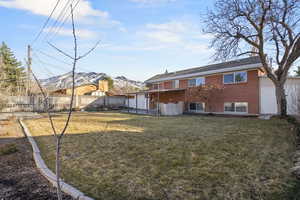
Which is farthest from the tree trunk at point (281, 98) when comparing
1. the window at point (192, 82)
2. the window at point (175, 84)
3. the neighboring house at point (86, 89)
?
the neighboring house at point (86, 89)

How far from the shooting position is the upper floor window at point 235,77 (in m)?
14.0

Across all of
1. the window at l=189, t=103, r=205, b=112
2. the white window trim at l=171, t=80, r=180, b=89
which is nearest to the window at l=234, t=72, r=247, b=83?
the window at l=189, t=103, r=205, b=112

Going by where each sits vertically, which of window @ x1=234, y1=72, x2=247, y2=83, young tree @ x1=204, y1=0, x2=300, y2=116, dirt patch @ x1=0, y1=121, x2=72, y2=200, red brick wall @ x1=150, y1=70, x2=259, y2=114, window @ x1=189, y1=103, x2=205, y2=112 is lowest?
dirt patch @ x1=0, y1=121, x2=72, y2=200

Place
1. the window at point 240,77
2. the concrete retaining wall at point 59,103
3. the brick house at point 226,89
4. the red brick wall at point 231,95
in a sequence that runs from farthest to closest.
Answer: the concrete retaining wall at point 59,103 → the window at point 240,77 → the brick house at point 226,89 → the red brick wall at point 231,95

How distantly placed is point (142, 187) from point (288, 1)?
460 inches

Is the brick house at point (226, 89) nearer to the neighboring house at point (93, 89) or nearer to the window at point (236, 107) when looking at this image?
the window at point (236, 107)

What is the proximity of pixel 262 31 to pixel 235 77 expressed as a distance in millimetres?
5128

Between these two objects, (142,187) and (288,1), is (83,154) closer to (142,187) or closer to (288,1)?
(142,187)

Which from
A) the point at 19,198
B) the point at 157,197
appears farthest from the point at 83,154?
the point at 157,197

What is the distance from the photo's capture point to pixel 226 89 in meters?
15.0

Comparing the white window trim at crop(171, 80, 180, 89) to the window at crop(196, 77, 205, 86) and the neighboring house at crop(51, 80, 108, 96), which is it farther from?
the neighboring house at crop(51, 80, 108, 96)

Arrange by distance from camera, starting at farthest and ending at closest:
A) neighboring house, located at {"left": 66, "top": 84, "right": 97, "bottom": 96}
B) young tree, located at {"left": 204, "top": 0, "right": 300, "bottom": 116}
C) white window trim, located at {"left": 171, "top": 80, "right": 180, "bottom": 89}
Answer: neighboring house, located at {"left": 66, "top": 84, "right": 97, "bottom": 96}, white window trim, located at {"left": 171, "top": 80, "right": 180, "bottom": 89}, young tree, located at {"left": 204, "top": 0, "right": 300, "bottom": 116}

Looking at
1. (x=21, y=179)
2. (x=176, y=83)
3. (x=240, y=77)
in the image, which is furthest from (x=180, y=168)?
(x=176, y=83)

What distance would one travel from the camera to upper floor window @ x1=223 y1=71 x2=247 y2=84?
14.0 meters
